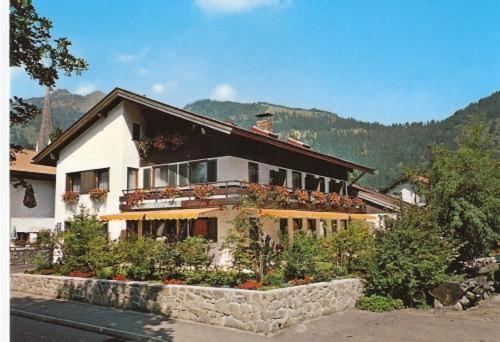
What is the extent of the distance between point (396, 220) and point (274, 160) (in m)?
12.2

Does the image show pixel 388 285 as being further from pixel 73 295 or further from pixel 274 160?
pixel 274 160

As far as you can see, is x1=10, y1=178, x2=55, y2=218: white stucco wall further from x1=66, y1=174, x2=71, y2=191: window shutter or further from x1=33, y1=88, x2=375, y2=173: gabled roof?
x1=66, y1=174, x2=71, y2=191: window shutter

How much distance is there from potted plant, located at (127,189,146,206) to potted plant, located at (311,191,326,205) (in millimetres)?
10655

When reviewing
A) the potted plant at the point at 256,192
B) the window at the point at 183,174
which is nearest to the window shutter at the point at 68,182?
the window at the point at 183,174

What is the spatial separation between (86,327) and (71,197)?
20.6 m

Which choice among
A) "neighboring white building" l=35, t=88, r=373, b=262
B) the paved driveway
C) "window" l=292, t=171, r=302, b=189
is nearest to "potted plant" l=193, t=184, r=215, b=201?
"neighboring white building" l=35, t=88, r=373, b=262

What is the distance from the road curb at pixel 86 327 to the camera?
11156 mm

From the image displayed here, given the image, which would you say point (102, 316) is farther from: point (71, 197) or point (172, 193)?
point (71, 197)

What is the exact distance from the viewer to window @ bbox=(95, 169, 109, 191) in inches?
1181

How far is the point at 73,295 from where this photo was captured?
1661 centimetres

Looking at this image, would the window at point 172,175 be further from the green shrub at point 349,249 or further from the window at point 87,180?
the green shrub at point 349,249

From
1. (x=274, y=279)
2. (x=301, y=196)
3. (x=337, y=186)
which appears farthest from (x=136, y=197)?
(x=337, y=186)

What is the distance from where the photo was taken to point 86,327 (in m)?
12.2

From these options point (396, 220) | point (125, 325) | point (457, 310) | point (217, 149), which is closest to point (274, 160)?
point (217, 149)
